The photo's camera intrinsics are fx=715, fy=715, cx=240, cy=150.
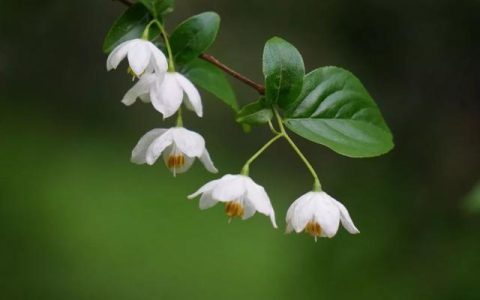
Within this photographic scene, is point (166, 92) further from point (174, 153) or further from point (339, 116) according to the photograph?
point (339, 116)

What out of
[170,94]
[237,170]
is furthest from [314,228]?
[237,170]

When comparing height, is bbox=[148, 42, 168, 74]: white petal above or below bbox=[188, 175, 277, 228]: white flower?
above

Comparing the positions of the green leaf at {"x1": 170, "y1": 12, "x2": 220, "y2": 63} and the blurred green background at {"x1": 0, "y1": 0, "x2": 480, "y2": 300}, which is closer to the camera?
the green leaf at {"x1": 170, "y1": 12, "x2": 220, "y2": 63}

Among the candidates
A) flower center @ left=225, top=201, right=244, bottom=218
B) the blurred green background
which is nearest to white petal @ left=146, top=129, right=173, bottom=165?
flower center @ left=225, top=201, right=244, bottom=218

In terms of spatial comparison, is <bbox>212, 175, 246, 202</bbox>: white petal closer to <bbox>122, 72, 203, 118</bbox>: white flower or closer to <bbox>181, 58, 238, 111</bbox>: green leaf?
<bbox>122, 72, 203, 118</bbox>: white flower

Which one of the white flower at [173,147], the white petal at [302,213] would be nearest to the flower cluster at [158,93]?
the white flower at [173,147]

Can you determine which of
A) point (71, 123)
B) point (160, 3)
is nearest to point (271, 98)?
point (160, 3)
